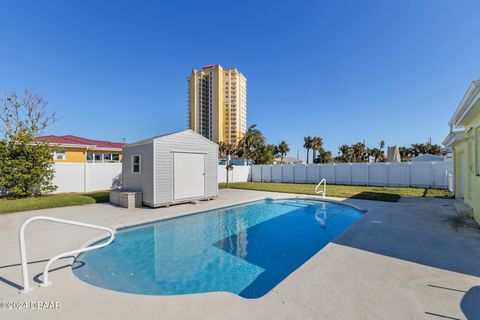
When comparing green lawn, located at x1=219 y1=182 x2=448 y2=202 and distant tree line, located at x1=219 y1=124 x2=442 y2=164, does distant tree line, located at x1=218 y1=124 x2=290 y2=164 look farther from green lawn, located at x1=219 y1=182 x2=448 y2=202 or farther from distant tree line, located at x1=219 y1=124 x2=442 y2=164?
green lawn, located at x1=219 y1=182 x2=448 y2=202

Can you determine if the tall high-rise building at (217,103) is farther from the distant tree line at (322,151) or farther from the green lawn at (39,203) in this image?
the green lawn at (39,203)

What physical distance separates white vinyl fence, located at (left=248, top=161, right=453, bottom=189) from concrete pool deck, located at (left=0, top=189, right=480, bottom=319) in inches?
483

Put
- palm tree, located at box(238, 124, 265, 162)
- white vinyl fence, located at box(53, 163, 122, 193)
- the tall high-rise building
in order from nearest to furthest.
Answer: white vinyl fence, located at box(53, 163, 122, 193)
palm tree, located at box(238, 124, 265, 162)
the tall high-rise building

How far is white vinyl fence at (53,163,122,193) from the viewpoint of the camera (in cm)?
1208

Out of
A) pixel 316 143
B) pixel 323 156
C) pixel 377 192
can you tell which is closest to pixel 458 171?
pixel 377 192

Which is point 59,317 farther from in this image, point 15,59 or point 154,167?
point 15,59

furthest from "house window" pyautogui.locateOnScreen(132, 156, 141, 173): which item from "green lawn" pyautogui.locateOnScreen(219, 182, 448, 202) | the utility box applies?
"green lawn" pyautogui.locateOnScreen(219, 182, 448, 202)

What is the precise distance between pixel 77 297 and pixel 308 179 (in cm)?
1907

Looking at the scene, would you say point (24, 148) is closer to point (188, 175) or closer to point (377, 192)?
point (188, 175)

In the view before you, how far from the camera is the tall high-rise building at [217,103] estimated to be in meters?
66.9

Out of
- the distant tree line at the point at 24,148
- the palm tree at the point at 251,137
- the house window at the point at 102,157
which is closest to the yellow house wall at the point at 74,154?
the house window at the point at 102,157

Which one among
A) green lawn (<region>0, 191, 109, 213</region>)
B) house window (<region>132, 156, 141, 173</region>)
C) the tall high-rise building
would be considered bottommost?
green lawn (<region>0, 191, 109, 213</region>)

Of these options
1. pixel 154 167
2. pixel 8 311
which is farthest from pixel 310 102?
pixel 8 311

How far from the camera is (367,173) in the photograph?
1706 cm
